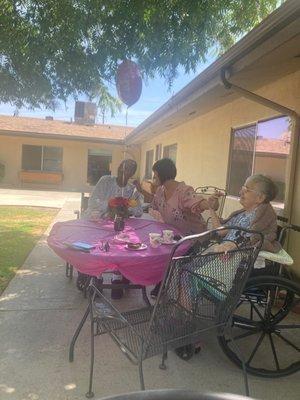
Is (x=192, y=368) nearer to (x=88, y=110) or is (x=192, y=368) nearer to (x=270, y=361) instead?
(x=270, y=361)

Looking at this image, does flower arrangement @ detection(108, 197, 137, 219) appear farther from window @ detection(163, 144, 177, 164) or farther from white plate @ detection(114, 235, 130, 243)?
window @ detection(163, 144, 177, 164)

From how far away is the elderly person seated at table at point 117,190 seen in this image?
16.8 feet

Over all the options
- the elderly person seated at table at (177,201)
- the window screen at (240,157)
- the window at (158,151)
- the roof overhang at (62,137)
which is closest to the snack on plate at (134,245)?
the elderly person seated at table at (177,201)

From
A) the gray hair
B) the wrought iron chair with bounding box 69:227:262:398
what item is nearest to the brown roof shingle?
the gray hair

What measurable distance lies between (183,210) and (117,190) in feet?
4.32

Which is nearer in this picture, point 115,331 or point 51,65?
point 115,331

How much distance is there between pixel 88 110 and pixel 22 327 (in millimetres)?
5518

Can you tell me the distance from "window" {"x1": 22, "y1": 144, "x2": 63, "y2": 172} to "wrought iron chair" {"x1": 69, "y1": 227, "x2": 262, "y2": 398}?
834 inches

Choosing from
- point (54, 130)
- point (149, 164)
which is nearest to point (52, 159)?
point (54, 130)

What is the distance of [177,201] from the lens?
4293 millimetres

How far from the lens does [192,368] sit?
10.3ft

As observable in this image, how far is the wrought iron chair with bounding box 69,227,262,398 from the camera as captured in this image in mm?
2453

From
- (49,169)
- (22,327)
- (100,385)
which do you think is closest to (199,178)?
(22,327)

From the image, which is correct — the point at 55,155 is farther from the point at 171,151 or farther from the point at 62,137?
the point at 171,151
